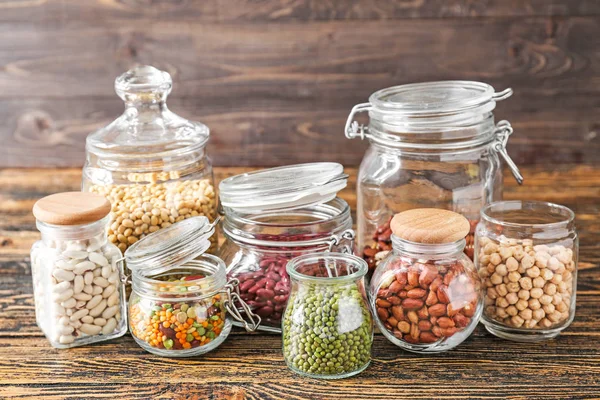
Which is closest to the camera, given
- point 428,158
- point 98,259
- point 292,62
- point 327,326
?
point 327,326

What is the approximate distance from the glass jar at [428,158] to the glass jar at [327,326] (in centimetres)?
24

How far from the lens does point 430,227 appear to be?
113 centimetres

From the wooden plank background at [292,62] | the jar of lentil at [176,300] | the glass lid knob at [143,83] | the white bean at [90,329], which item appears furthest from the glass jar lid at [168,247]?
the wooden plank background at [292,62]

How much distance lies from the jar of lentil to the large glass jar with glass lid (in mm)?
45

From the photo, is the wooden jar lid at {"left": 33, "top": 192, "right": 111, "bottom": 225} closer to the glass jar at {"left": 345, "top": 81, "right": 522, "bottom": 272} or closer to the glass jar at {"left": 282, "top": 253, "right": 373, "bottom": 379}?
the glass jar at {"left": 282, "top": 253, "right": 373, "bottom": 379}

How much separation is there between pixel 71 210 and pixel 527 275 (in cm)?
68

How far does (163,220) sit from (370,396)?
0.46 m

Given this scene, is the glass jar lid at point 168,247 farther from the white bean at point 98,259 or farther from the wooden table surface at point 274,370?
the wooden table surface at point 274,370

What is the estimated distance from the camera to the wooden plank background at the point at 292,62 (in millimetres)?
2117

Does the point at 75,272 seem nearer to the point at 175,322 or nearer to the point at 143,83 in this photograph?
the point at 175,322

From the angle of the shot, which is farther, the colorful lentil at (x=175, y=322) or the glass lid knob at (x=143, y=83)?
the glass lid knob at (x=143, y=83)

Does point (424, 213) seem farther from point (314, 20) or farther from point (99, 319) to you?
point (314, 20)

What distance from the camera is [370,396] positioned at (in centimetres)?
106

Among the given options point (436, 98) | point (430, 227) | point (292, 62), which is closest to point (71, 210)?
point (430, 227)
